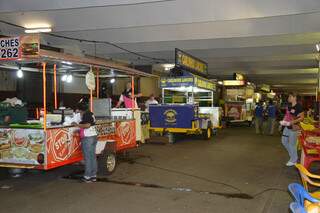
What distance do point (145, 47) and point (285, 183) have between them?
432 inches

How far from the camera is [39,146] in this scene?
21.4ft

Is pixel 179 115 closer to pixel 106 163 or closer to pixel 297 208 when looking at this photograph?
pixel 106 163

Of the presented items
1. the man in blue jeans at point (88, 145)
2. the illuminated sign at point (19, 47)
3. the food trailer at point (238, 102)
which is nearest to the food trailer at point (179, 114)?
the man in blue jeans at point (88, 145)

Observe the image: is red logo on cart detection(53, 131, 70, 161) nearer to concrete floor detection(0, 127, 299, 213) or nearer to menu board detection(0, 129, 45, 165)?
menu board detection(0, 129, 45, 165)

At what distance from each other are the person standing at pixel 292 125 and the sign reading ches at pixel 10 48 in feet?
20.8

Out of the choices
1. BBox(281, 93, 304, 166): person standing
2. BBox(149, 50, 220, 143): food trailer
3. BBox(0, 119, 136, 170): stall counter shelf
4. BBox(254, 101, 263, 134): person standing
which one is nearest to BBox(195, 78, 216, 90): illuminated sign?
BBox(149, 50, 220, 143): food trailer

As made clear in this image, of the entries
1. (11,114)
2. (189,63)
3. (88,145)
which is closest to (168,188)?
(88,145)

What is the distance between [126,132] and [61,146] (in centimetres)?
282

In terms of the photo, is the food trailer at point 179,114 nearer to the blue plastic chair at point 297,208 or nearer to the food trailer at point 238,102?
the food trailer at point 238,102

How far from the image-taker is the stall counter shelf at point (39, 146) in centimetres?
650

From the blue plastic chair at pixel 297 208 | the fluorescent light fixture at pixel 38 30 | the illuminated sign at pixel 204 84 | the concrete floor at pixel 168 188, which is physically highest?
the fluorescent light fixture at pixel 38 30

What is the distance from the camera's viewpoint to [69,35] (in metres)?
14.3

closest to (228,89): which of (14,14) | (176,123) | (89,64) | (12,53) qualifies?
(176,123)

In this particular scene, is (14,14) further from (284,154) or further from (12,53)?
(284,154)
